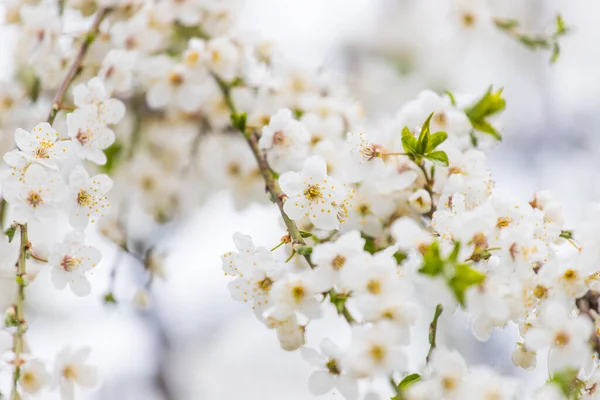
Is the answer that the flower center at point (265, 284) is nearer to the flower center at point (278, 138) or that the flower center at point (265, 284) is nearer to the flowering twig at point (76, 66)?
the flower center at point (278, 138)

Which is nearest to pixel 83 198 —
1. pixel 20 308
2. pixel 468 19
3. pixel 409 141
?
pixel 20 308

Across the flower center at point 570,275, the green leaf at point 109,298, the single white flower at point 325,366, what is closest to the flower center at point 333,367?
the single white flower at point 325,366

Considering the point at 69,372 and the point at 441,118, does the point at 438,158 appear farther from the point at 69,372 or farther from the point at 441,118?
the point at 69,372

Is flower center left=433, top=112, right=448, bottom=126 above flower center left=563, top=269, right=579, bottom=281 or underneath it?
underneath

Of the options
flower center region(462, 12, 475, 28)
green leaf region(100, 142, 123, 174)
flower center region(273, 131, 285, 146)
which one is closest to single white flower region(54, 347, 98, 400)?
flower center region(273, 131, 285, 146)

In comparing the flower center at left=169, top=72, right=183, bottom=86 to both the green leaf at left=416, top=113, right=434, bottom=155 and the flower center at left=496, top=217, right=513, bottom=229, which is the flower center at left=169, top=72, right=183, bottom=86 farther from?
the flower center at left=496, top=217, right=513, bottom=229

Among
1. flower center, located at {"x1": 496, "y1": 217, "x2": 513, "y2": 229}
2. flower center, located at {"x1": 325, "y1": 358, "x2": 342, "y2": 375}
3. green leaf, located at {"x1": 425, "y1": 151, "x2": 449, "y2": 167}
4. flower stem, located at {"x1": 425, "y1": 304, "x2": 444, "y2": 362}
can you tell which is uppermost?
green leaf, located at {"x1": 425, "y1": 151, "x2": 449, "y2": 167}

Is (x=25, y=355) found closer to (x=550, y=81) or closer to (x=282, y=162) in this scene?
(x=282, y=162)
